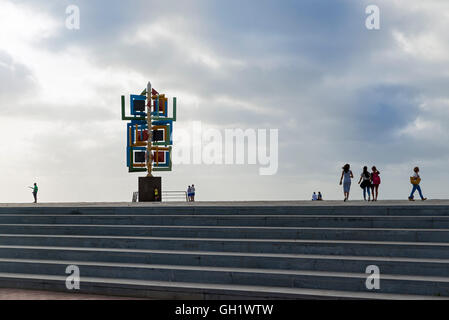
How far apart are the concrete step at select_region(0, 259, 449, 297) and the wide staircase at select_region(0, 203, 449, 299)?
0.02 metres

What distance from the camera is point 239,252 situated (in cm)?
1098

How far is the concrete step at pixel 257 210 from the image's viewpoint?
479 inches

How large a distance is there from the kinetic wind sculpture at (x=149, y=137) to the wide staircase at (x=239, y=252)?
11361 mm

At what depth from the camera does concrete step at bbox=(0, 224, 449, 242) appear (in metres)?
10.7

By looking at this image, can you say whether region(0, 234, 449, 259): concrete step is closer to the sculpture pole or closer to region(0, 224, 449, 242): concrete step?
region(0, 224, 449, 242): concrete step

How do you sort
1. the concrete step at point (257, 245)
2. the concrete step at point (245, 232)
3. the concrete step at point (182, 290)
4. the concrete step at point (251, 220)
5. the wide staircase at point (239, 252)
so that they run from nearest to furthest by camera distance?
the concrete step at point (182, 290), the wide staircase at point (239, 252), the concrete step at point (257, 245), the concrete step at point (245, 232), the concrete step at point (251, 220)

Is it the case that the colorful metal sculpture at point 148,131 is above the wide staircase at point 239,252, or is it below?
above

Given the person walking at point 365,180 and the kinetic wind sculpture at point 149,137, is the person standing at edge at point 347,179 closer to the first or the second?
the person walking at point 365,180

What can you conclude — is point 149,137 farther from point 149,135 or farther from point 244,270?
point 244,270

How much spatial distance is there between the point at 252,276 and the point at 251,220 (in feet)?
10.6

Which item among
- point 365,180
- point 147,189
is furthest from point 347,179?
point 147,189

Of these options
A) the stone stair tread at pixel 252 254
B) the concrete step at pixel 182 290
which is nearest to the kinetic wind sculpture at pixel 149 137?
the stone stair tread at pixel 252 254

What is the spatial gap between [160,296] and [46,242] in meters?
5.13

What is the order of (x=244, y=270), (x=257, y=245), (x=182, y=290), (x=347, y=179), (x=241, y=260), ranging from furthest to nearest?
1. (x=347, y=179)
2. (x=257, y=245)
3. (x=241, y=260)
4. (x=244, y=270)
5. (x=182, y=290)
